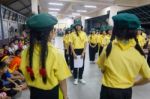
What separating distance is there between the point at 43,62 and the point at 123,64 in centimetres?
61

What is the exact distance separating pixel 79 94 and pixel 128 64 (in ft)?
7.71

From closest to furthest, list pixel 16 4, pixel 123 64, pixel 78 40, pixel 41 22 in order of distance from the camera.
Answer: pixel 41 22, pixel 123 64, pixel 78 40, pixel 16 4

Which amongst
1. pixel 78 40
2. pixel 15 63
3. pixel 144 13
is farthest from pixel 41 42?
pixel 144 13

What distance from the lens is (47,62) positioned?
1475 millimetres

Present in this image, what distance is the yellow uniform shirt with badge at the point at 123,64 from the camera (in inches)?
60.7

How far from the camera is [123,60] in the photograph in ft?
5.04

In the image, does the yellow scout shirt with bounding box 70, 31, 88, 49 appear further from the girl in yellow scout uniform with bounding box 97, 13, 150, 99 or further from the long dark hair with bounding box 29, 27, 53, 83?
the long dark hair with bounding box 29, 27, 53, 83

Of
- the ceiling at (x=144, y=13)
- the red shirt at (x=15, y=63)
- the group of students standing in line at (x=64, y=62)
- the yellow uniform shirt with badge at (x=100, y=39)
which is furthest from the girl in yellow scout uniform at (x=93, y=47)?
the group of students standing in line at (x=64, y=62)

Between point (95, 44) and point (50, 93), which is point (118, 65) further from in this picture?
point (95, 44)

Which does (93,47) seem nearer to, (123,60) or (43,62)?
(123,60)

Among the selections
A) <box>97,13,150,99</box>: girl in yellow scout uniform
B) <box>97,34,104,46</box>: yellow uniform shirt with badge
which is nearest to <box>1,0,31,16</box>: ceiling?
<box>97,34,104,46</box>: yellow uniform shirt with badge

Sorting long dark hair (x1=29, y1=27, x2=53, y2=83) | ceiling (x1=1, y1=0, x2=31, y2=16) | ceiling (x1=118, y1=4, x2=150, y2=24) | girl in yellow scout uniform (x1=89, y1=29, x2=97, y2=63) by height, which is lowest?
girl in yellow scout uniform (x1=89, y1=29, x2=97, y2=63)

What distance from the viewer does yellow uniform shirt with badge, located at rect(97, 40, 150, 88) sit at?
1.54 meters

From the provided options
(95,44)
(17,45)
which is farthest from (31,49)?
(95,44)
